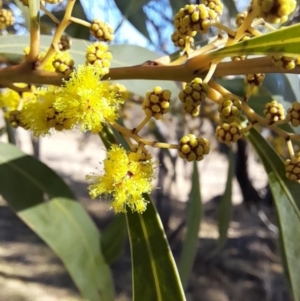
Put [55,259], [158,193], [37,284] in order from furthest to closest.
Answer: [158,193], [55,259], [37,284]

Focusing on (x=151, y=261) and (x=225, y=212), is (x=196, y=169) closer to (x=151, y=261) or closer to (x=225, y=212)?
(x=225, y=212)

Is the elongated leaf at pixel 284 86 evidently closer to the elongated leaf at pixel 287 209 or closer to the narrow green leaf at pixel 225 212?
the elongated leaf at pixel 287 209

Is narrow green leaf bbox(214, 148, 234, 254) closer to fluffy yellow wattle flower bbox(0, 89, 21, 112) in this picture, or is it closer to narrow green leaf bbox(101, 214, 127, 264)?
narrow green leaf bbox(101, 214, 127, 264)

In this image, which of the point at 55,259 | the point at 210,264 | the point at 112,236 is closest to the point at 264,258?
the point at 210,264

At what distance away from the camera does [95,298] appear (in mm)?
793

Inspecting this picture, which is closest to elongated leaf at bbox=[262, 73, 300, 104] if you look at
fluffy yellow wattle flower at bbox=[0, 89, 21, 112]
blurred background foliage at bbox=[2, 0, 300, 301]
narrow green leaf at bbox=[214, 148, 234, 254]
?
blurred background foliage at bbox=[2, 0, 300, 301]

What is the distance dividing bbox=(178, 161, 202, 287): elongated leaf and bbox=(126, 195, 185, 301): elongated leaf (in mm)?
442

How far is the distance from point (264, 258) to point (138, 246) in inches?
71.9

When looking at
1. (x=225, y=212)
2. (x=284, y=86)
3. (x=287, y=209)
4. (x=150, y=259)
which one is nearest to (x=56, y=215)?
(x=150, y=259)

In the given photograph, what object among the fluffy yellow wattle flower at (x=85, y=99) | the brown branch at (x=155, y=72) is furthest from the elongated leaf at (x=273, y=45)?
the fluffy yellow wattle flower at (x=85, y=99)

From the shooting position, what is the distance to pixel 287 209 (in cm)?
77

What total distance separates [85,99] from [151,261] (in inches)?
12.8

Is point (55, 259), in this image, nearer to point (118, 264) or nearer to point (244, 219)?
point (118, 264)

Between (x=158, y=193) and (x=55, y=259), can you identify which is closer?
(x=55, y=259)
